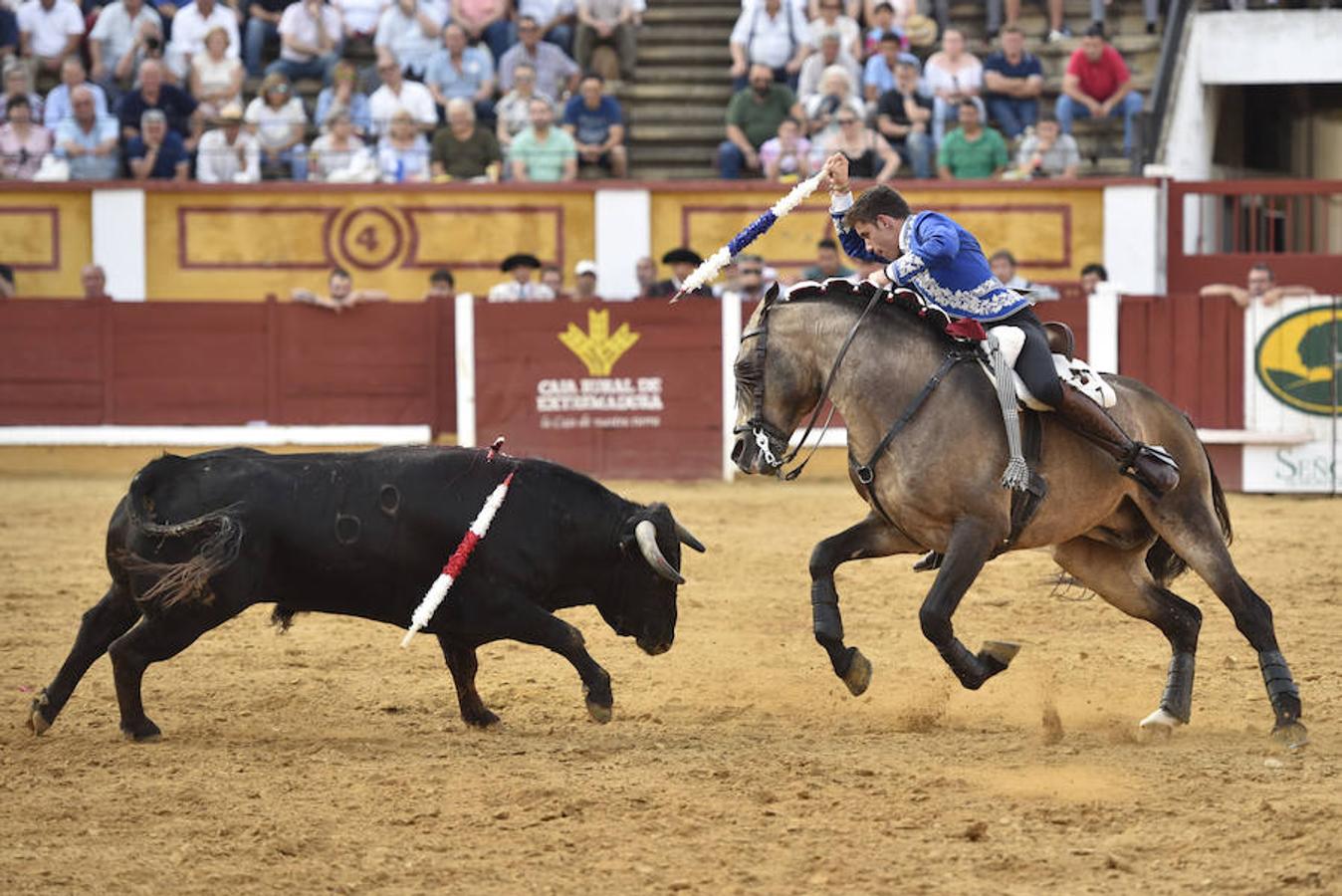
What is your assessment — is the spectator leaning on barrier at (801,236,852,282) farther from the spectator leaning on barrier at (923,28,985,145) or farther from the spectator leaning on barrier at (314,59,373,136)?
the spectator leaning on barrier at (314,59,373,136)

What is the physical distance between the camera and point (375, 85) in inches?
656

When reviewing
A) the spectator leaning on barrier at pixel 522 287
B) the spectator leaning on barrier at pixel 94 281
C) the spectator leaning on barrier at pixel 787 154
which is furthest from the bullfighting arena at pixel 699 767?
the spectator leaning on barrier at pixel 787 154

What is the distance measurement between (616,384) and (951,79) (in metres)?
3.94

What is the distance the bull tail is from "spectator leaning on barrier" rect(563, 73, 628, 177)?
391 inches

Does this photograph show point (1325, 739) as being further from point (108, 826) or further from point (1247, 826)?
point (108, 826)

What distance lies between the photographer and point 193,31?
16.9 meters

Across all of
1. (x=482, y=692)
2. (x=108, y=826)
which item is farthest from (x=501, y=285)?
(x=108, y=826)

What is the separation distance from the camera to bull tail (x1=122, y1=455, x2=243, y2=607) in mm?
6203

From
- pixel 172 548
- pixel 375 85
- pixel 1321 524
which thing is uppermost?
pixel 375 85

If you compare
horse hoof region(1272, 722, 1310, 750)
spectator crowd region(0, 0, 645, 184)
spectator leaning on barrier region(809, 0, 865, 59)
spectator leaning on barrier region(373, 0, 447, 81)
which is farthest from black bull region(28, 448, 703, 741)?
spectator leaning on barrier region(373, 0, 447, 81)

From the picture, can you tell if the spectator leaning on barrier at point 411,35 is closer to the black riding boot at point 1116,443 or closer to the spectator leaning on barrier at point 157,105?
the spectator leaning on barrier at point 157,105

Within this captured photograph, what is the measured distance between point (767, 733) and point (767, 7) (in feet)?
36.1

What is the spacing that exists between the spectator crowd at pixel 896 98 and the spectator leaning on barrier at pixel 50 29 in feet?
18.6

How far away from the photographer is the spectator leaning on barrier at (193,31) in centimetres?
1675
